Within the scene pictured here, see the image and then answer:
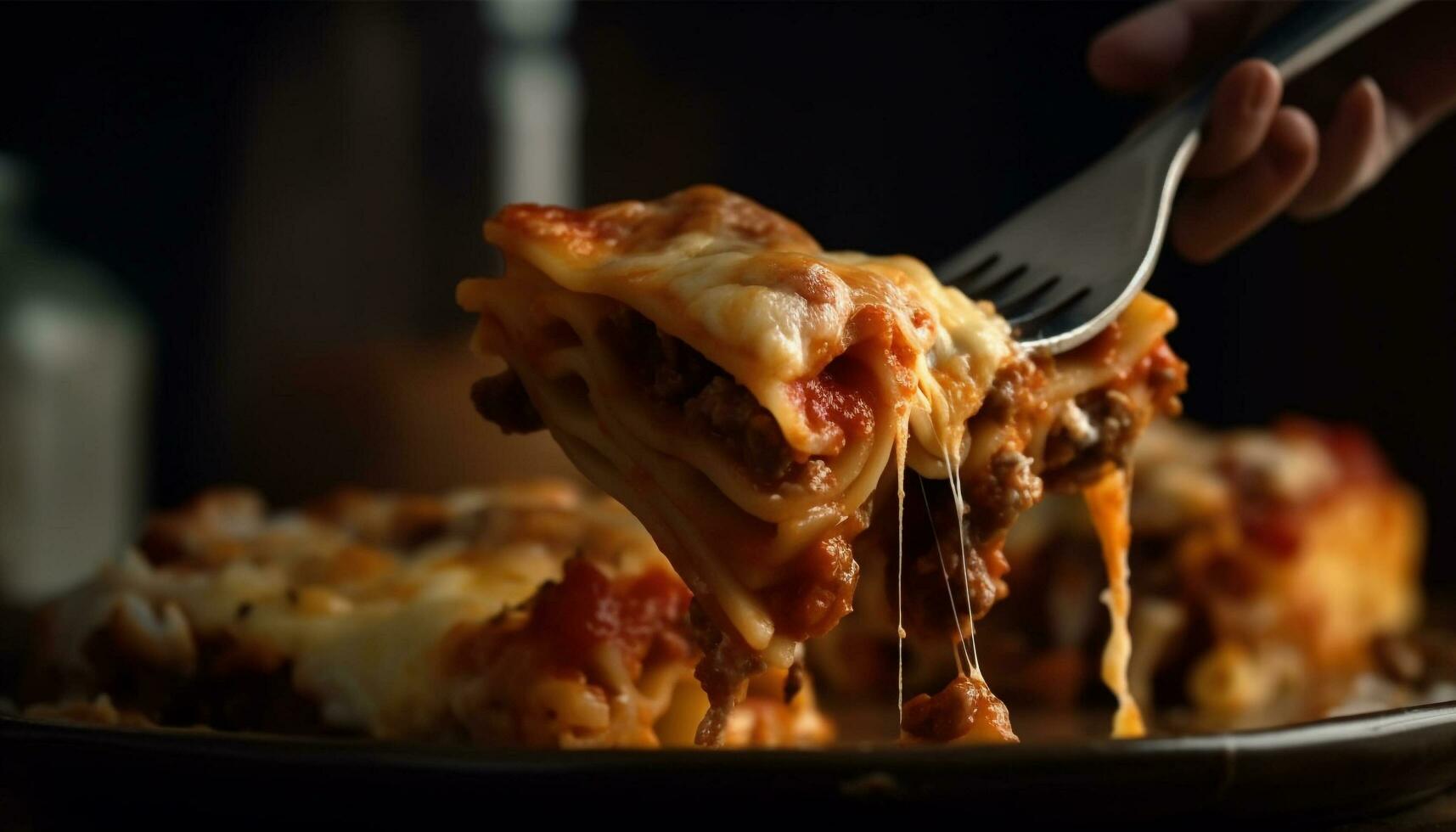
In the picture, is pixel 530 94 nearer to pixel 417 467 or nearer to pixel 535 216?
pixel 417 467

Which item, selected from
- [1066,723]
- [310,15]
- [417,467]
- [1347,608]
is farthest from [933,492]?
[310,15]

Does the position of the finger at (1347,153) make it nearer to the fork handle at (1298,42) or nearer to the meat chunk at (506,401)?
the fork handle at (1298,42)

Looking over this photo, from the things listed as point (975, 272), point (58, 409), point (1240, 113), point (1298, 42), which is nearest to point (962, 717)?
point (975, 272)

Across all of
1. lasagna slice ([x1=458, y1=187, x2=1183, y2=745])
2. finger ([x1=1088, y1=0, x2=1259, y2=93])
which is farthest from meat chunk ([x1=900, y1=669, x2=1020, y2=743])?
finger ([x1=1088, y1=0, x2=1259, y2=93])

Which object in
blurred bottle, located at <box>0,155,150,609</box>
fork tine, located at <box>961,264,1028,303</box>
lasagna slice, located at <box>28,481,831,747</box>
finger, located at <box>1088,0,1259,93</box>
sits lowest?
blurred bottle, located at <box>0,155,150,609</box>

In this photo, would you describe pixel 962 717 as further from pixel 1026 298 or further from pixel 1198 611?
pixel 1198 611

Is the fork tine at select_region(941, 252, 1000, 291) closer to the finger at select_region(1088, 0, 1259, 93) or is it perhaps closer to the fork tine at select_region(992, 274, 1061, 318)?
the fork tine at select_region(992, 274, 1061, 318)

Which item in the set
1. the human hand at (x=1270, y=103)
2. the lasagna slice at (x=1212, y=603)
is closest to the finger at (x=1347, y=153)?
the human hand at (x=1270, y=103)
